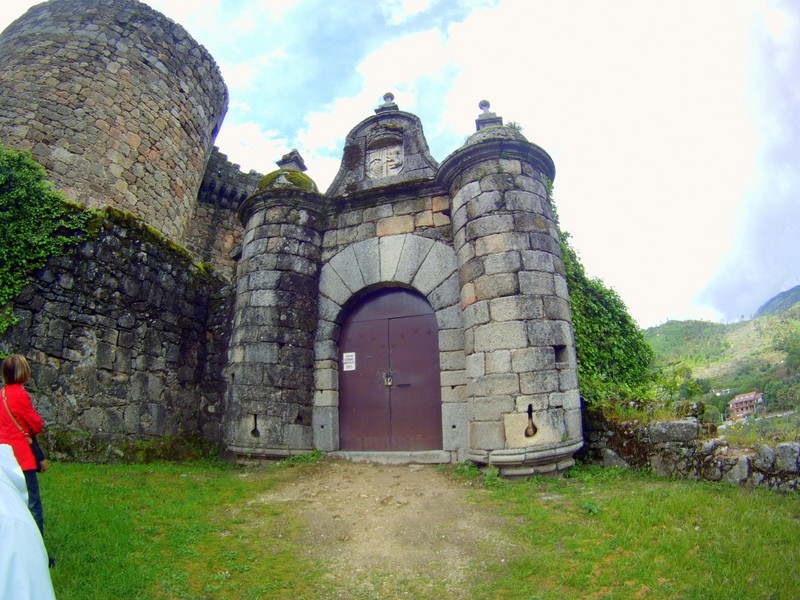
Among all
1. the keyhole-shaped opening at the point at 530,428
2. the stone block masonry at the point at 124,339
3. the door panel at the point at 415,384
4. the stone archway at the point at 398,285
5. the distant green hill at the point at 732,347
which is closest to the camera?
the keyhole-shaped opening at the point at 530,428

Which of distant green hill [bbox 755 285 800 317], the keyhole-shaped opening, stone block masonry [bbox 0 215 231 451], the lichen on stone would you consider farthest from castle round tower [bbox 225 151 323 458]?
distant green hill [bbox 755 285 800 317]

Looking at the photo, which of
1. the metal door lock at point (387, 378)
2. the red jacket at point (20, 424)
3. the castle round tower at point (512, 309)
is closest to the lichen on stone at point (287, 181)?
the castle round tower at point (512, 309)

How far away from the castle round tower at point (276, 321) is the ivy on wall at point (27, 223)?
Answer: 2170 millimetres

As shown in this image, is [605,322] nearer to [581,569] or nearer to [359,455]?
[359,455]

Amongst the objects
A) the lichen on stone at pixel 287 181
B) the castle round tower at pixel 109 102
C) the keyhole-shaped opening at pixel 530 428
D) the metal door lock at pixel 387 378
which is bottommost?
the keyhole-shaped opening at pixel 530 428

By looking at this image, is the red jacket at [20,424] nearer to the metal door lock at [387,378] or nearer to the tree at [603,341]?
the metal door lock at [387,378]

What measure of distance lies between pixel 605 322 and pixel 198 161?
1028cm

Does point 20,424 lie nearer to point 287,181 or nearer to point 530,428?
point 530,428

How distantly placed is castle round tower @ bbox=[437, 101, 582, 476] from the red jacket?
3.93 meters

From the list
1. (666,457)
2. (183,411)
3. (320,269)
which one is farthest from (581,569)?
(183,411)

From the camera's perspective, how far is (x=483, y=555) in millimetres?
3365

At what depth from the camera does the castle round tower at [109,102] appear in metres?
9.08

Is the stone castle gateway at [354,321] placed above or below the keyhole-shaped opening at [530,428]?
above

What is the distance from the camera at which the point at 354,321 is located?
693 centimetres
